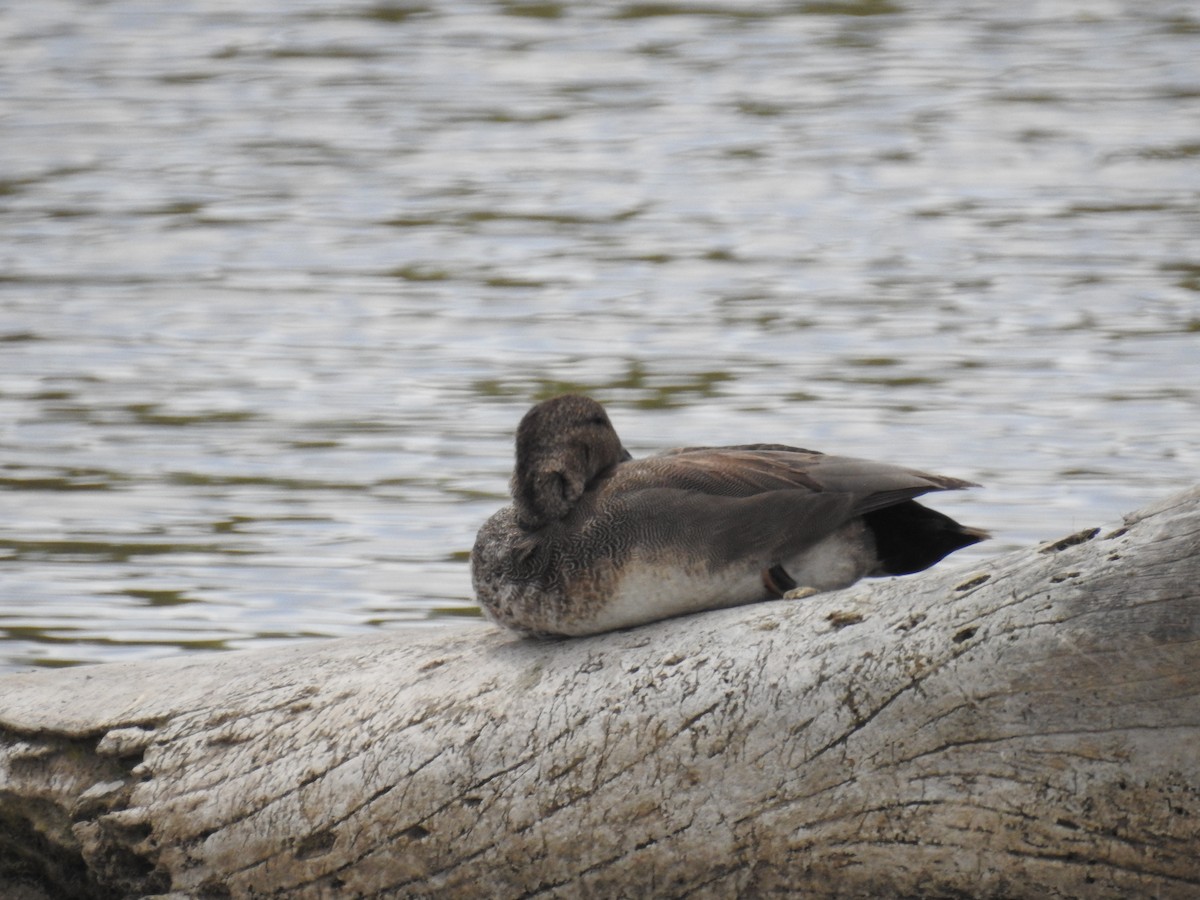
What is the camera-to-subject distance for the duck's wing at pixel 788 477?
4.66 m

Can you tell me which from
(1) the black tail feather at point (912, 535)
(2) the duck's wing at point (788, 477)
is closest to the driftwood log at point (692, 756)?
(2) the duck's wing at point (788, 477)

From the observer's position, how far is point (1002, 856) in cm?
405

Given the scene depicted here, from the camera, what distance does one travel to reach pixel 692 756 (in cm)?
436

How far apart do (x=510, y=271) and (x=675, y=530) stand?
713 cm

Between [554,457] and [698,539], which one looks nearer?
[698,539]

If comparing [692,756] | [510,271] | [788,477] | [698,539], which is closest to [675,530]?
[698,539]

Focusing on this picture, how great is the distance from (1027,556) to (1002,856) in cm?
58

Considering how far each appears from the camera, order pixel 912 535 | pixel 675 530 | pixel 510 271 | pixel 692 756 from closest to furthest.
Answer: pixel 692 756 → pixel 675 530 → pixel 912 535 → pixel 510 271

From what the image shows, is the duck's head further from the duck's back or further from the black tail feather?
the black tail feather

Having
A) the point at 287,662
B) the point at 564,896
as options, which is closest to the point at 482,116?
the point at 287,662

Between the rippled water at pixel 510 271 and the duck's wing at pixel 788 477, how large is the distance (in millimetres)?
2622

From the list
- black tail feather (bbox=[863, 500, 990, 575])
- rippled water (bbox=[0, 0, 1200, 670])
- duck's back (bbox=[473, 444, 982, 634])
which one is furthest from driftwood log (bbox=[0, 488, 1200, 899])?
rippled water (bbox=[0, 0, 1200, 670])

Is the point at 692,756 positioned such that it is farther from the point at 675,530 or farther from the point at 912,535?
the point at 912,535

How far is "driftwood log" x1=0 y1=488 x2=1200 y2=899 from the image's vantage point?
3.97 meters
